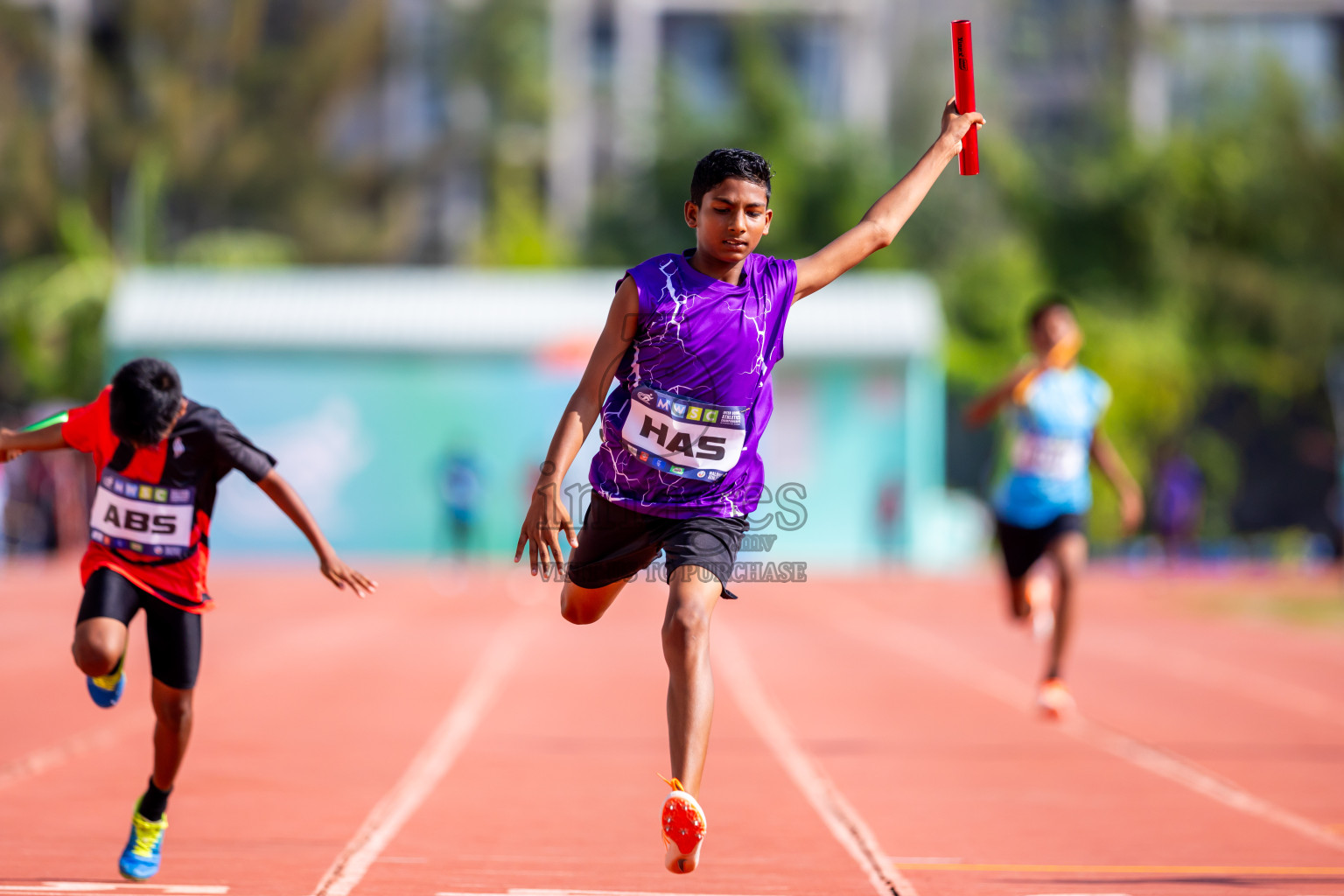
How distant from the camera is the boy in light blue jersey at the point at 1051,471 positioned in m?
8.90

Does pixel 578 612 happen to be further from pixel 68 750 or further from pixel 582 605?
pixel 68 750

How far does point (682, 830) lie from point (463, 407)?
924 inches

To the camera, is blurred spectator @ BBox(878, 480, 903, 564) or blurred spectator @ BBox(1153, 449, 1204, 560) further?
blurred spectator @ BBox(878, 480, 903, 564)

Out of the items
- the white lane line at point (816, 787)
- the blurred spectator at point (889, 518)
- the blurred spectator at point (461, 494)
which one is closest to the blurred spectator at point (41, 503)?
the blurred spectator at point (461, 494)

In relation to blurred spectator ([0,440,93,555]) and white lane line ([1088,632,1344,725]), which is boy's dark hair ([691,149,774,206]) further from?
blurred spectator ([0,440,93,555])

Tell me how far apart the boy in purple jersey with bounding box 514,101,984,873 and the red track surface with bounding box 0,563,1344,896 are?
3.19 feet

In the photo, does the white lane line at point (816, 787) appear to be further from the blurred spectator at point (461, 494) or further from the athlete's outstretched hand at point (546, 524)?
the blurred spectator at point (461, 494)

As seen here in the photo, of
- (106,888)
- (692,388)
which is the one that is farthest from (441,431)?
(692,388)

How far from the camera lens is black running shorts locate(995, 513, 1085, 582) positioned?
8.99 metres

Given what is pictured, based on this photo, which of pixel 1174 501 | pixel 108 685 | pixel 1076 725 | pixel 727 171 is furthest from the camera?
pixel 1174 501

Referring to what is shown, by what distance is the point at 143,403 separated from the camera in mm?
5227

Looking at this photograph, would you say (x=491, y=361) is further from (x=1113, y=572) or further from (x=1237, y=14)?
(x=1237, y=14)

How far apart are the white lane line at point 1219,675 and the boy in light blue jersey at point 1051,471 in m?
2.31

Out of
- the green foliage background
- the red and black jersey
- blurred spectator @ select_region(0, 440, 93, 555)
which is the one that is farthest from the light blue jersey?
blurred spectator @ select_region(0, 440, 93, 555)
